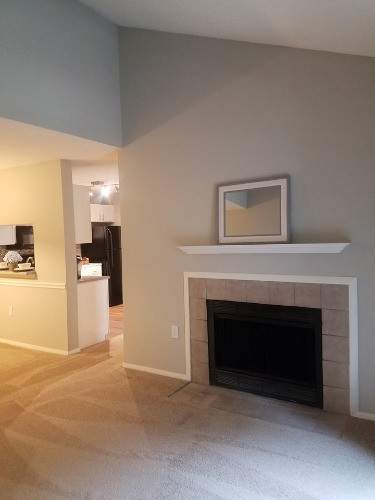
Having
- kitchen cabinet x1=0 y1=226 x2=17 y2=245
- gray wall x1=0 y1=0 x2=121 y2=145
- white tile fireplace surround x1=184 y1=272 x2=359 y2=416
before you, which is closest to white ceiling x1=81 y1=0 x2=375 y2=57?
gray wall x1=0 y1=0 x2=121 y2=145

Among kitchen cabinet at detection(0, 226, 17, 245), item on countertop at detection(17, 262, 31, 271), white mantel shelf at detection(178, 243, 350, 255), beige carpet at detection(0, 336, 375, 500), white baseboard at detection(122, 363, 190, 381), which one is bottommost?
beige carpet at detection(0, 336, 375, 500)

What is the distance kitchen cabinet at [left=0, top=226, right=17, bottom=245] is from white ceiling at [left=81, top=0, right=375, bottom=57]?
130 inches

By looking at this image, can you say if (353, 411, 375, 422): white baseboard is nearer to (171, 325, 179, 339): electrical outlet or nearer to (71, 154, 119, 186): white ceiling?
(171, 325, 179, 339): electrical outlet

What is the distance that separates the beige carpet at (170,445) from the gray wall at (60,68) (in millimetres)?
2267

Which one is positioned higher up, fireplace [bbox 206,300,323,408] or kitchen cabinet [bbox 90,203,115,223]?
kitchen cabinet [bbox 90,203,115,223]

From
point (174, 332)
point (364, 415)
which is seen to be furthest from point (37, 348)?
point (364, 415)

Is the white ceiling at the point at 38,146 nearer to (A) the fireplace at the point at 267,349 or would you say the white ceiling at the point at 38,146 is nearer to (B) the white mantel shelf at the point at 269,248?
(B) the white mantel shelf at the point at 269,248

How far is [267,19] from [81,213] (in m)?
3.19

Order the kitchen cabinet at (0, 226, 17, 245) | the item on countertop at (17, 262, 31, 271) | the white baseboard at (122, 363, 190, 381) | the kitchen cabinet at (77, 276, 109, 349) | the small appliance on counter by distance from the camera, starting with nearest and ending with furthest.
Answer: the white baseboard at (122, 363, 190, 381) → the kitchen cabinet at (77, 276, 109, 349) → the item on countertop at (17, 262, 31, 271) → the kitchen cabinet at (0, 226, 17, 245) → the small appliance on counter

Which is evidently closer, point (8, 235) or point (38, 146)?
Result: point (38, 146)

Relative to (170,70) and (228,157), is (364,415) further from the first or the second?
(170,70)

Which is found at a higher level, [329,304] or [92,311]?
[329,304]

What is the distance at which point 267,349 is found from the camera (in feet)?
10.3

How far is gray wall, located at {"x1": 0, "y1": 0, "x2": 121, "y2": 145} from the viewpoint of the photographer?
2.79 meters
